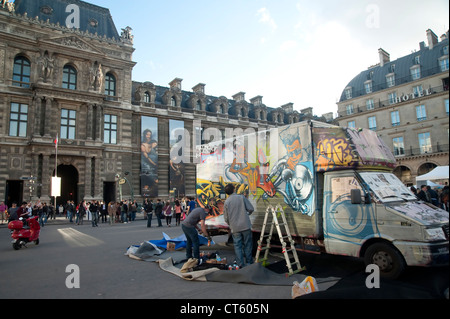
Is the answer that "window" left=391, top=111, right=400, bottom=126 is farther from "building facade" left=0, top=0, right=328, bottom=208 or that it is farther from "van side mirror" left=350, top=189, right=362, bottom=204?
"van side mirror" left=350, top=189, right=362, bottom=204

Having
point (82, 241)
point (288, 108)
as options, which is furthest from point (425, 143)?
point (82, 241)

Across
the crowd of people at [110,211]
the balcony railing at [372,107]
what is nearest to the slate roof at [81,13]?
the crowd of people at [110,211]

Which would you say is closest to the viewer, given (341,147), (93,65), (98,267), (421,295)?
(421,295)

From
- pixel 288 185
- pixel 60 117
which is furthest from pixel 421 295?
pixel 60 117

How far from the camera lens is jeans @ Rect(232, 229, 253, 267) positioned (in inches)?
267

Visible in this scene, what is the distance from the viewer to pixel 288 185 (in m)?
7.68

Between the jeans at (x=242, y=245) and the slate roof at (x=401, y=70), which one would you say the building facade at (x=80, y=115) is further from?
the slate roof at (x=401, y=70)

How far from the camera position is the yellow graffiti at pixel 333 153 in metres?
6.73

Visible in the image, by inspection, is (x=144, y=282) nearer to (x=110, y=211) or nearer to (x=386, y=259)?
(x=386, y=259)

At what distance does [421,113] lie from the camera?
36.1m

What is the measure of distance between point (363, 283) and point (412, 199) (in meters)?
2.23

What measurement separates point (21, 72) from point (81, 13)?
395 inches

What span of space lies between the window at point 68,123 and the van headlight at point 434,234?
101 ft
